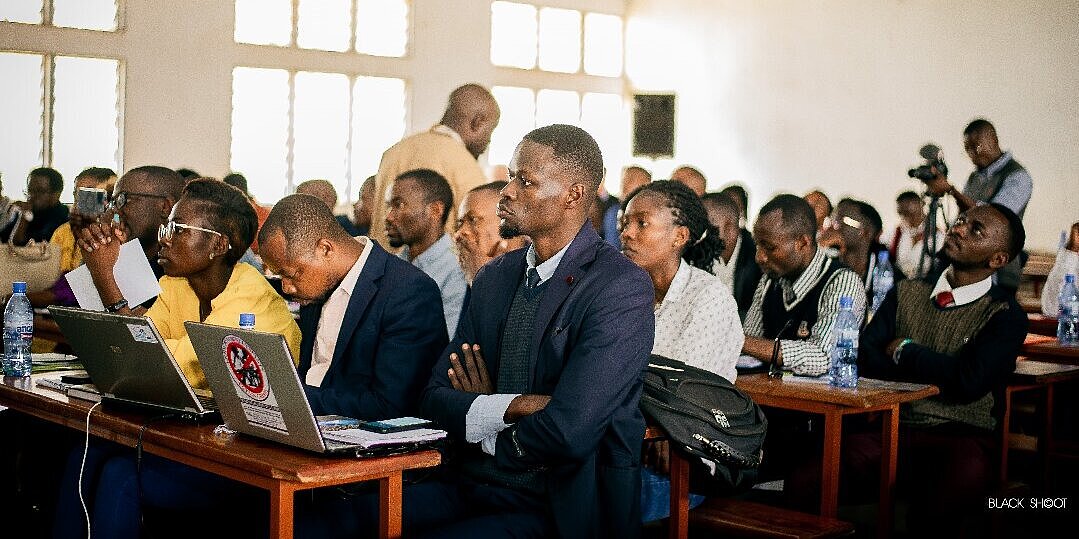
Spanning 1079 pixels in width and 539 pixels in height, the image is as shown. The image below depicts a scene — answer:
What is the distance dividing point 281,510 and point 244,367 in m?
0.31

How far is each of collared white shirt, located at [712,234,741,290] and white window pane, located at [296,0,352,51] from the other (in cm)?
831

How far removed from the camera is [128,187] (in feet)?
14.3

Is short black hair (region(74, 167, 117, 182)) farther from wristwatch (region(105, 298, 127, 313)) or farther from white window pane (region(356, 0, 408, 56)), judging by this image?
white window pane (region(356, 0, 408, 56))

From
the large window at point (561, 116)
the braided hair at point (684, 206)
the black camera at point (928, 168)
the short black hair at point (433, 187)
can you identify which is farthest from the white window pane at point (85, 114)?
the braided hair at point (684, 206)

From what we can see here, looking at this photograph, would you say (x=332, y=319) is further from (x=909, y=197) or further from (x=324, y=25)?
(x=324, y=25)

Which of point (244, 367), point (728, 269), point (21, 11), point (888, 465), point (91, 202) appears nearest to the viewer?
point (244, 367)

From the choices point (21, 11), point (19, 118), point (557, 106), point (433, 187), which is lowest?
point (433, 187)

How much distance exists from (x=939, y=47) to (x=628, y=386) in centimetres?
943

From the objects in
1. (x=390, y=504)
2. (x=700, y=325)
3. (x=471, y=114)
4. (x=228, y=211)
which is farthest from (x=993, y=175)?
(x=390, y=504)

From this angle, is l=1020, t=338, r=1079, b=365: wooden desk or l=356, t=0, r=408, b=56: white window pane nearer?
l=1020, t=338, r=1079, b=365: wooden desk

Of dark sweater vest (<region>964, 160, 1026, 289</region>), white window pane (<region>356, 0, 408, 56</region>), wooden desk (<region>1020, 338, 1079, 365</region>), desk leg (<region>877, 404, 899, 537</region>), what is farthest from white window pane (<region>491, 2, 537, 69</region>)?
desk leg (<region>877, 404, 899, 537</region>)

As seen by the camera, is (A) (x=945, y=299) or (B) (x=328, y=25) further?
(B) (x=328, y=25)

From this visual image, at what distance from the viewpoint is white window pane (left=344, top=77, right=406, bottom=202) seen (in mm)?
13539

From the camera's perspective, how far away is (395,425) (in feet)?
8.33
